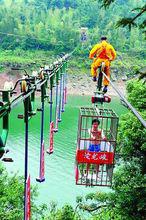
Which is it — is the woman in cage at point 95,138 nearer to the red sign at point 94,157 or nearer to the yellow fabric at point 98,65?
the red sign at point 94,157

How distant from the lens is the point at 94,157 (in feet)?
13.3

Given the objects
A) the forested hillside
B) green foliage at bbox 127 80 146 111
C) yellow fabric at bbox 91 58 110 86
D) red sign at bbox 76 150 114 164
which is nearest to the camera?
red sign at bbox 76 150 114 164

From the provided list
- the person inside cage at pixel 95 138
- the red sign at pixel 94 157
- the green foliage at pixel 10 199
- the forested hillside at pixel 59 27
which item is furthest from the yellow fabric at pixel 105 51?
the forested hillside at pixel 59 27

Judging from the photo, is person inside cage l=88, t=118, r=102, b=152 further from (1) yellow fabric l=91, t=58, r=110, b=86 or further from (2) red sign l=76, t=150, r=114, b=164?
(1) yellow fabric l=91, t=58, r=110, b=86

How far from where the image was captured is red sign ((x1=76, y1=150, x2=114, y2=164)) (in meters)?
4.03

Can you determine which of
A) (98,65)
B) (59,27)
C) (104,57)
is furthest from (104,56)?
(59,27)

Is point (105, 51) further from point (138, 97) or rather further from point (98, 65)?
point (138, 97)

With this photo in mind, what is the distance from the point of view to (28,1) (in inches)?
2200

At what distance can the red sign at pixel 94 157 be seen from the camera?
4030mm

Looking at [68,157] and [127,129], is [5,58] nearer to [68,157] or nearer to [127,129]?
[68,157]

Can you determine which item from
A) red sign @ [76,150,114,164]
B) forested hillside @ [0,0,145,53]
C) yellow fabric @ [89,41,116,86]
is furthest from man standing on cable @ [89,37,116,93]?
forested hillside @ [0,0,145,53]

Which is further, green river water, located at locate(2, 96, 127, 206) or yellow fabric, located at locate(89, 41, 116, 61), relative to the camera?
green river water, located at locate(2, 96, 127, 206)

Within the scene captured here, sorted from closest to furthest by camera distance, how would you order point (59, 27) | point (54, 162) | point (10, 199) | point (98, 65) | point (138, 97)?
point (98, 65)
point (138, 97)
point (10, 199)
point (54, 162)
point (59, 27)

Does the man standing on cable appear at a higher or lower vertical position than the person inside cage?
higher
